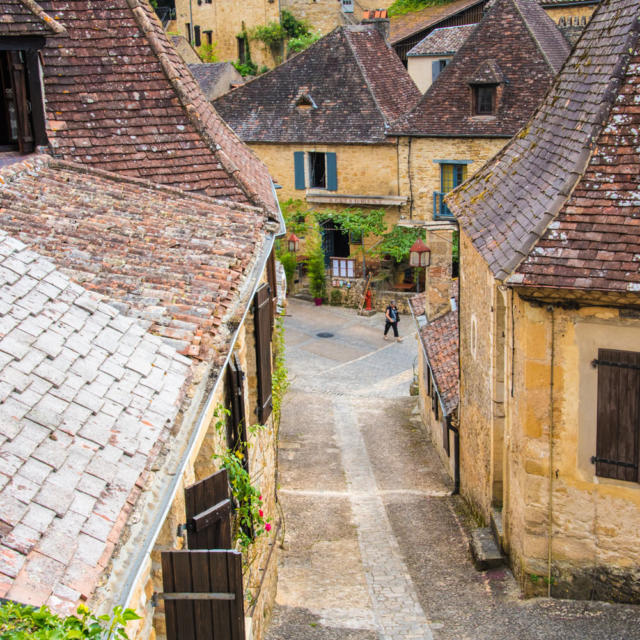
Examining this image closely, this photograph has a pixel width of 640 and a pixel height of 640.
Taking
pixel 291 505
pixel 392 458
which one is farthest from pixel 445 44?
pixel 291 505

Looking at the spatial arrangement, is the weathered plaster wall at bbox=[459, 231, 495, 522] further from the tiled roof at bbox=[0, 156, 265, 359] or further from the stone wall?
the tiled roof at bbox=[0, 156, 265, 359]

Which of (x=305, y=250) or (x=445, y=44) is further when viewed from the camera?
(x=445, y=44)

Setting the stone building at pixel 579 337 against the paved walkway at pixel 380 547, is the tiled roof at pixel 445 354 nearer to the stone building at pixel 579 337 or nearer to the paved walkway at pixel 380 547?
the paved walkway at pixel 380 547

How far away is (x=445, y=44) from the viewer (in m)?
36.2

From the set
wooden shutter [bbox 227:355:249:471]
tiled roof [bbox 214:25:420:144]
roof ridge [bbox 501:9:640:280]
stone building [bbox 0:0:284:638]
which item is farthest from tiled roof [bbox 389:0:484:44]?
wooden shutter [bbox 227:355:249:471]

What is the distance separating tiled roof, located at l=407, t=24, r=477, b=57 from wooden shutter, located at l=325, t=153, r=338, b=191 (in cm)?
768

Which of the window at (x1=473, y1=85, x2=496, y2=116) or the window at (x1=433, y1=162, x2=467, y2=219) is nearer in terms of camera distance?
the window at (x1=473, y1=85, x2=496, y2=116)

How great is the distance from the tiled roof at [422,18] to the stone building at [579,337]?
31.0 metres

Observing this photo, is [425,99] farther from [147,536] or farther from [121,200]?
[147,536]

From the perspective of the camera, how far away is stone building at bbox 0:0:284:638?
14.4 feet

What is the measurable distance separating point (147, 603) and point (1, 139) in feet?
21.8

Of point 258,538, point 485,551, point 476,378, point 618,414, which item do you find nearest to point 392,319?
point 476,378

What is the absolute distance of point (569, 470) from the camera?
10.1m

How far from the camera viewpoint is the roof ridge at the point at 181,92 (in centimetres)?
1074
